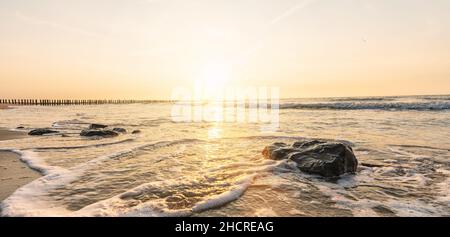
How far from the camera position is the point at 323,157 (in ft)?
22.8

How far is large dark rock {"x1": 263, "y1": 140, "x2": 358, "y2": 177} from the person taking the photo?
6555mm

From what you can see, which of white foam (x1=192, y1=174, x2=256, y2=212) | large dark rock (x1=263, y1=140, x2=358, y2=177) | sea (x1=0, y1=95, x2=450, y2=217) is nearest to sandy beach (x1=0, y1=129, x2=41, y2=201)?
sea (x1=0, y1=95, x2=450, y2=217)

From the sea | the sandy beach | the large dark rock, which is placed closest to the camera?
the sea

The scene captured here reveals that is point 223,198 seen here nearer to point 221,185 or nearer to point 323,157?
point 221,185

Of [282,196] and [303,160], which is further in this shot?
[303,160]

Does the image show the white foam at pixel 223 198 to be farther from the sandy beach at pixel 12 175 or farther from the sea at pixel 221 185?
the sandy beach at pixel 12 175

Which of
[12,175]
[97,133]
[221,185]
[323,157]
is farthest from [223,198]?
[97,133]

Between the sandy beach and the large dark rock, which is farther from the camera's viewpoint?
the large dark rock

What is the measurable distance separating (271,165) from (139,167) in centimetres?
321

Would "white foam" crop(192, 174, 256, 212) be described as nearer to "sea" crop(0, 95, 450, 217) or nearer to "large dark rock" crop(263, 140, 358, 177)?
"sea" crop(0, 95, 450, 217)

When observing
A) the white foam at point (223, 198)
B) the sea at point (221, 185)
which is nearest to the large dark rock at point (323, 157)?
the sea at point (221, 185)

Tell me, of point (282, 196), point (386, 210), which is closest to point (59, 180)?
point (282, 196)
